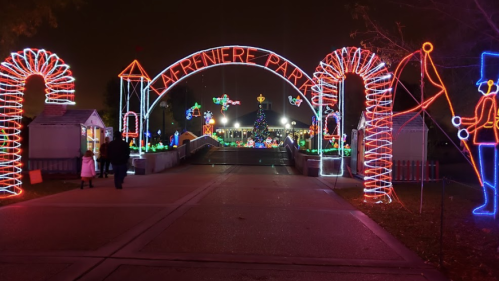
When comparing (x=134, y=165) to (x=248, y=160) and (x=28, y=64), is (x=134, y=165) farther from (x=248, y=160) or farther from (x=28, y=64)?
(x=248, y=160)

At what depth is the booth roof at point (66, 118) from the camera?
17.4 meters

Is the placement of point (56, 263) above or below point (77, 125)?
below

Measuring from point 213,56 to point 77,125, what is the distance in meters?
7.81

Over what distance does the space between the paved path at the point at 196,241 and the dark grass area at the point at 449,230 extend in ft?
1.13

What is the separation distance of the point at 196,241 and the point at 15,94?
856 cm

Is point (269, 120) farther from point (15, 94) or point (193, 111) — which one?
point (15, 94)

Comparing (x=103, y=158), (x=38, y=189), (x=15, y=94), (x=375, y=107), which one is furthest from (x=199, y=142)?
(x=375, y=107)

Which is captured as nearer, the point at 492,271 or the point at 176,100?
the point at 492,271

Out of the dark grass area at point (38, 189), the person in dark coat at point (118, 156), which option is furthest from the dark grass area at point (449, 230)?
the dark grass area at point (38, 189)

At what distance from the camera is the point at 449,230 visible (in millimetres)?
8109

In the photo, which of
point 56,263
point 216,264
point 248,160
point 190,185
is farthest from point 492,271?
point 248,160

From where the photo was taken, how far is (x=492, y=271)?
5.72m

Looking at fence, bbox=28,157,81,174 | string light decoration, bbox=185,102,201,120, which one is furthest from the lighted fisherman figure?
string light decoration, bbox=185,102,201,120

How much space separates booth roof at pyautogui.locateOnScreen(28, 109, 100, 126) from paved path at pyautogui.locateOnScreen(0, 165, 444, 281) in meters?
6.55
